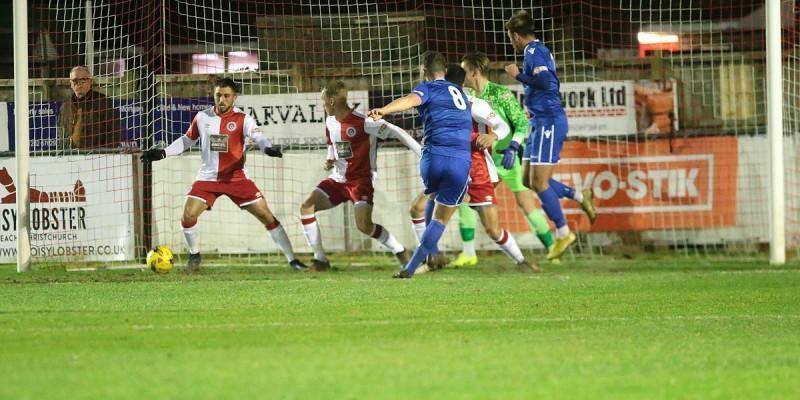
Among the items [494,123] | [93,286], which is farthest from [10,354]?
[494,123]

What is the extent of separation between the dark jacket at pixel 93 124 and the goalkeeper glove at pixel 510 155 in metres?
4.97

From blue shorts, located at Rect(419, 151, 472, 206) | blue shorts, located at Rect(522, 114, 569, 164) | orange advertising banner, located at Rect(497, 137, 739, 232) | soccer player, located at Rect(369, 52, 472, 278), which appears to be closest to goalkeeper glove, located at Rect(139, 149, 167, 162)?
soccer player, located at Rect(369, 52, 472, 278)

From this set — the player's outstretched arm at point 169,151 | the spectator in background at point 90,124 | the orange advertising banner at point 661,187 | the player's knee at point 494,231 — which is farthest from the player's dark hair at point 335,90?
the orange advertising banner at point 661,187

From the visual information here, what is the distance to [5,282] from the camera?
1266cm

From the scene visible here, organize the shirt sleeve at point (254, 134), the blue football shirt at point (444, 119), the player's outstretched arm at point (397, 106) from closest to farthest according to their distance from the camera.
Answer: the player's outstretched arm at point (397, 106) < the blue football shirt at point (444, 119) < the shirt sleeve at point (254, 134)

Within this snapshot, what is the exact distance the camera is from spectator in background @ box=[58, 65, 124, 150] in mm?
15852

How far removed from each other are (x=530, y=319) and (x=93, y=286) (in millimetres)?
4758

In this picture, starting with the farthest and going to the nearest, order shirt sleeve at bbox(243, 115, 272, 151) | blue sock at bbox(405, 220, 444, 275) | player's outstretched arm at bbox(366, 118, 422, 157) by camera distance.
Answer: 1. shirt sleeve at bbox(243, 115, 272, 151)
2. player's outstretched arm at bbox(366, 118, 422, 157)
3. blue sock at bbox(405, 220, 444, 275)

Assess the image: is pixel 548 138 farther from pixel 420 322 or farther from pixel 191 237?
pixel 420 322

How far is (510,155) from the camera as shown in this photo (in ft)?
45.3

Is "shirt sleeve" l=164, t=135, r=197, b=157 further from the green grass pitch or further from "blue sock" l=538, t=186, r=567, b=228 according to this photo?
"blue sock" l=538, t=186, r=567, b=228

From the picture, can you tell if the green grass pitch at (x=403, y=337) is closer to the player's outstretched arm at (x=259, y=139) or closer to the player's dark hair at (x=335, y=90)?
the player's outstretched arm at (x=259, y=139)

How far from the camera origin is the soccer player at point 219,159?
14.3 metres

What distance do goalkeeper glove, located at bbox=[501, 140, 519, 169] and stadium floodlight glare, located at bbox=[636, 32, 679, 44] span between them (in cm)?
713
